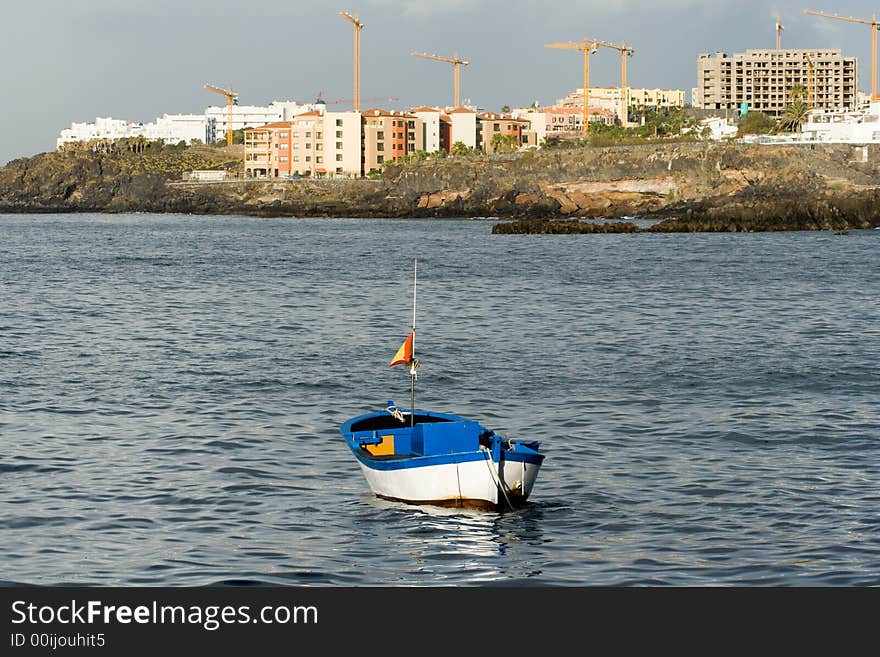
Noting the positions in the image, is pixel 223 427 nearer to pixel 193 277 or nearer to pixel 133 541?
pixel 133 541

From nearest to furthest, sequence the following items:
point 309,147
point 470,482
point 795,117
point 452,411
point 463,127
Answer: point 470,482 → point 452,411 → point 795,117 → point 309,147 → point 463,127

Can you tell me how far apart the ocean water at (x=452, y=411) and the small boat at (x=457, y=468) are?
0.28m

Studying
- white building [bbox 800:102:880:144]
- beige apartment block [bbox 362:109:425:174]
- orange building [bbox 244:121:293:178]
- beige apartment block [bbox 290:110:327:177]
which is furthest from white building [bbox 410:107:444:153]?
white building [bbox 800:102:880:144]

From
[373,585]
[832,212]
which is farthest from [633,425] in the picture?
[832,212]

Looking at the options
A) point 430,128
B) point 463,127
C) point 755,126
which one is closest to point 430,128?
point 430,128

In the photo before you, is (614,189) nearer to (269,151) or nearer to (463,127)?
(463,127)

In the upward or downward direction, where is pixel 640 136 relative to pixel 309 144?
downward

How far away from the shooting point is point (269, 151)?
7653 inches

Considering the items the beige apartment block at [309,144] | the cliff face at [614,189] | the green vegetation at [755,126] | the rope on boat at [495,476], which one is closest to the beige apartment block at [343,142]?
the beige apartment block at [309,144]

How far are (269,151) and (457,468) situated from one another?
181 meters

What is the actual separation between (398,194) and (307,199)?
14.8 metres

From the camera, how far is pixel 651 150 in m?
138

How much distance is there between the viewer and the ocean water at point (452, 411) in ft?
52.1

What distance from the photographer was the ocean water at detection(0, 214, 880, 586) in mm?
15891
